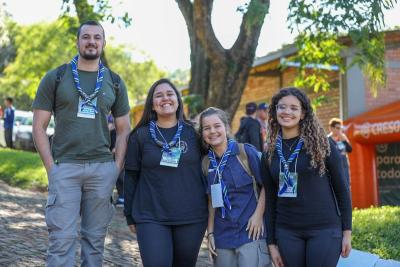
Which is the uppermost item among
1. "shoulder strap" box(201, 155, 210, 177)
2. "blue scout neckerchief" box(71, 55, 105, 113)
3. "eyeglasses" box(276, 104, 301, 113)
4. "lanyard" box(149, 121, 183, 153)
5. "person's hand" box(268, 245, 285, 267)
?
"blue scout neckerchief" box(71, 55, 105, 113)

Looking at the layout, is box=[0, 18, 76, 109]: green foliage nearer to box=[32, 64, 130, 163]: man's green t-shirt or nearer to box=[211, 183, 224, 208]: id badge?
box=[32, 64, 130, 163]: man's green t-shirt

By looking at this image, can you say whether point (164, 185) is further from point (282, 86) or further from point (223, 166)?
point (282, 86)

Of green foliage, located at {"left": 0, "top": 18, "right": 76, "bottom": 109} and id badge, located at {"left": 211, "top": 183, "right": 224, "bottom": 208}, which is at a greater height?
green foliage, located at {"left": 0, "top": 18, "right": 76, "bottom": 109}

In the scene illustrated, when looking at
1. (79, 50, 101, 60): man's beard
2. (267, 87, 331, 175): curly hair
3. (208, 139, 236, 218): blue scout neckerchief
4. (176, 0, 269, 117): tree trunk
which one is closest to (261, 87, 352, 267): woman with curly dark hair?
(267, 87, 331, 175): curly hair

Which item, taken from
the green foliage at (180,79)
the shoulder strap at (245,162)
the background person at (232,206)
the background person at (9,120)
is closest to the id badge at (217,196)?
the background person at (232,206)

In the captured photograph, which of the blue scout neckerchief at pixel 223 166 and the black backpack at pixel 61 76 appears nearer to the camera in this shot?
the blue scout neckerchief at pixel 223 166

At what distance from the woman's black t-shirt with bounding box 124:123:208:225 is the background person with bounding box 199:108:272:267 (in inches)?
4.0

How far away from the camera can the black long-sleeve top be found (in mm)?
3904

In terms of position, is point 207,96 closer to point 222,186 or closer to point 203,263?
point 203,263

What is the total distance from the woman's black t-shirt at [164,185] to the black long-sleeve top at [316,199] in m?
0.66

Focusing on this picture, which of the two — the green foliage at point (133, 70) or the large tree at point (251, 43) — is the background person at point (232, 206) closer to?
the large tree at point (251, 43)

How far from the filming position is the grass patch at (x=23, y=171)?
14681 mm

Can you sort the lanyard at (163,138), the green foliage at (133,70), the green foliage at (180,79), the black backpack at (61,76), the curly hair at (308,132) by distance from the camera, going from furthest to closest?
the green foliage at (133,70), the green foliage at (180,79), the black backpack at (61,76), the lanyard at (163,138), the curly hair at (308,132)

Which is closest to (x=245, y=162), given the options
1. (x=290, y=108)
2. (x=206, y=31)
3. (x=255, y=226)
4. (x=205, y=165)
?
(x=205, y=165)
